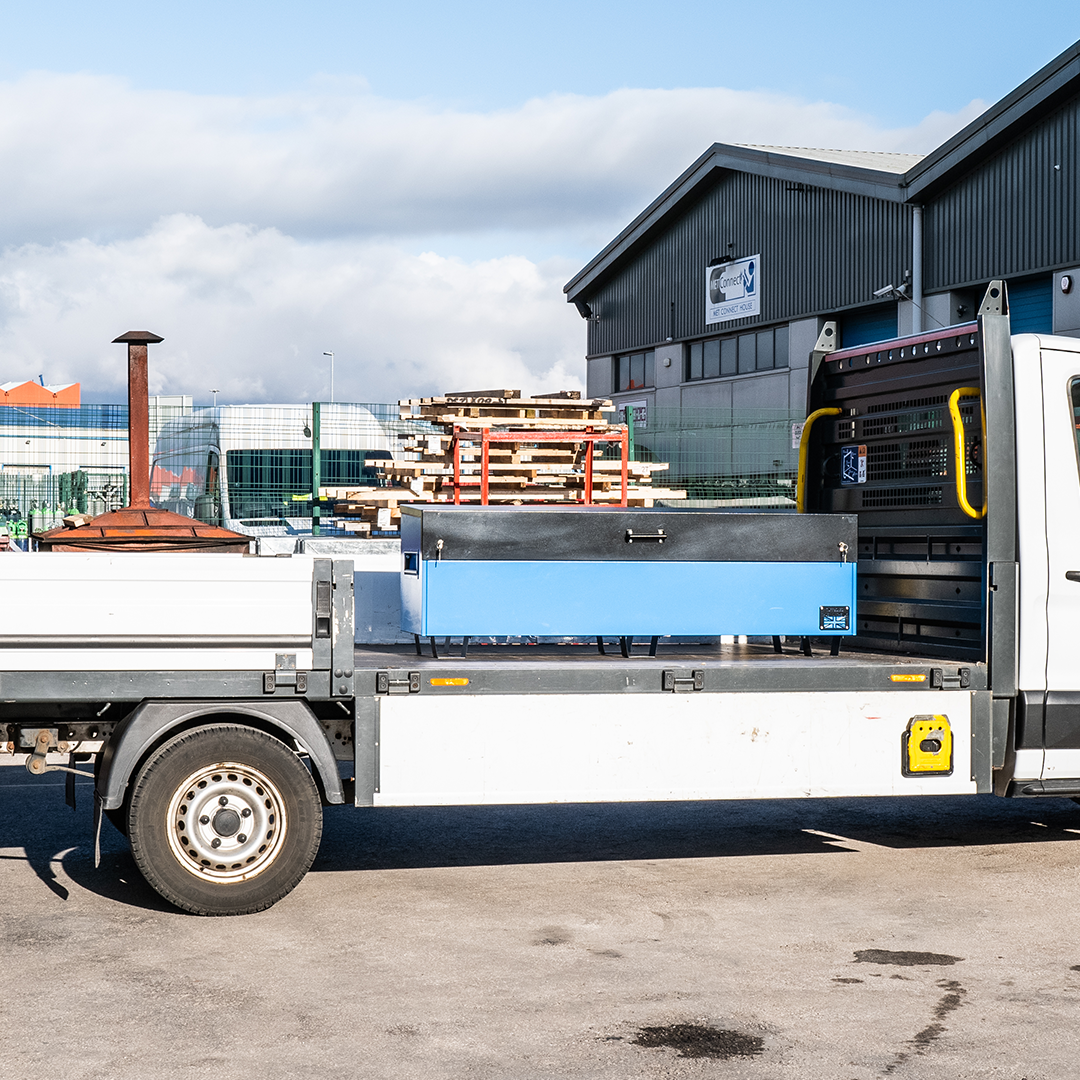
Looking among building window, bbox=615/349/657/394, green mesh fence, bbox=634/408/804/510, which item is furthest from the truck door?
building window, bbox=615/349/657/394

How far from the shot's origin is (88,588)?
5.90 meters

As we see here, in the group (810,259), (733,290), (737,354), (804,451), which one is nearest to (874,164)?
(810,259)

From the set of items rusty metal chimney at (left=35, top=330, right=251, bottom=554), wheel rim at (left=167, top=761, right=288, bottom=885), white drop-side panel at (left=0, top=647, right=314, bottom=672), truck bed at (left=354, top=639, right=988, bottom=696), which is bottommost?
wheel rim at (left=167, top=761, right=288, bottom=885)

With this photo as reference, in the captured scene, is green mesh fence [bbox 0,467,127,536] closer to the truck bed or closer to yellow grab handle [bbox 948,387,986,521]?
the truck bed

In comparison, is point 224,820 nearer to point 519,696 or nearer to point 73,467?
point 519,696

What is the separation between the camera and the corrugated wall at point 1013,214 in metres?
24.9

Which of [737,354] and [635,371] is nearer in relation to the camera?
[737,354]

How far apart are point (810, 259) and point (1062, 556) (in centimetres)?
2651

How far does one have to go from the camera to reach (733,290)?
3484 cm

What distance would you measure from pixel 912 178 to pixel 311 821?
25.5m

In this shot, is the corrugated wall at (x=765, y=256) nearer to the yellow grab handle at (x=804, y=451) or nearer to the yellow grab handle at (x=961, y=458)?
the yellow grab handle at (x=804, y=451)

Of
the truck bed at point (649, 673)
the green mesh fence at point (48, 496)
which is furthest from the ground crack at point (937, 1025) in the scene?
the green mesh fence at point (48, 496)

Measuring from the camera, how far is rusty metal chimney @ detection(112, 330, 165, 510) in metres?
14.0

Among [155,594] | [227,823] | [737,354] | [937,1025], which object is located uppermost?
[737,354]
